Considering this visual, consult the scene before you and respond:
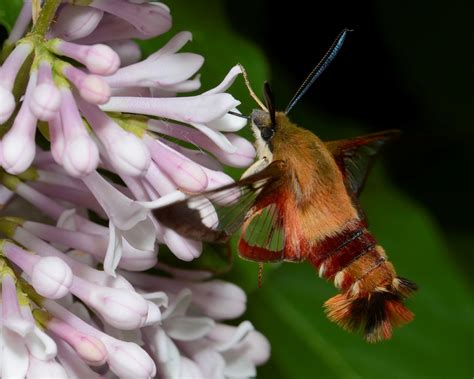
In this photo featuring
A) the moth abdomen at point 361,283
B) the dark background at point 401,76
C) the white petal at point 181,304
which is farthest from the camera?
the dark background at point 401,76

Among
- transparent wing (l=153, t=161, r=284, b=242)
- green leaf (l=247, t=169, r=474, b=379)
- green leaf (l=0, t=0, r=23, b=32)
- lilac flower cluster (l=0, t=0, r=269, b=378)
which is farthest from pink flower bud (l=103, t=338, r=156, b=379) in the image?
green leaf (l=247, t=169, r=474, b=379)

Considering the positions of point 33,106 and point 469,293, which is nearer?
point 33,106

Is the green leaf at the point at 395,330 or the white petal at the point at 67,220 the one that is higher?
the white petal at the point at 67,220

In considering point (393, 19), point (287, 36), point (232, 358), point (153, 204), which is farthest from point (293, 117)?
point (153, 204)

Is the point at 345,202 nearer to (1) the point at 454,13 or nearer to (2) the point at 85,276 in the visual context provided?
(2) the point at 85,276

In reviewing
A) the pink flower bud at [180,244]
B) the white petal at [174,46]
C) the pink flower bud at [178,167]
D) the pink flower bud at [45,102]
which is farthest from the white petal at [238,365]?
the pink flower bud at [45,102]

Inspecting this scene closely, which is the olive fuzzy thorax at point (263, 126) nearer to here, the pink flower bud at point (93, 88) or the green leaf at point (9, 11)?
the pink flower bud at point (93, 88)

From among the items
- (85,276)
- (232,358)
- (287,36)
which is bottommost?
(232,358)
